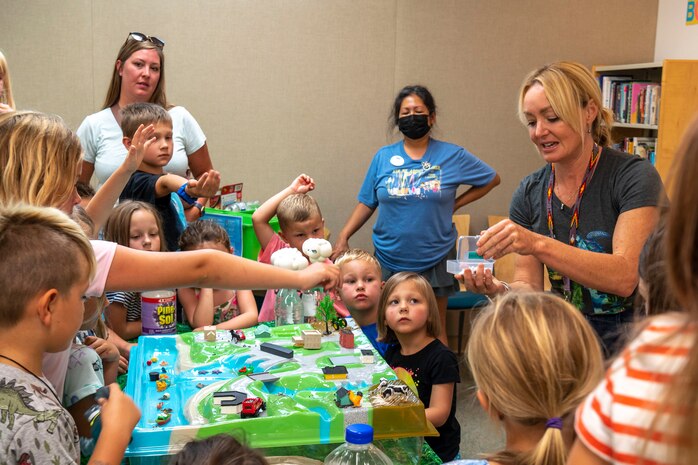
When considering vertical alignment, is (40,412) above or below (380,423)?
above

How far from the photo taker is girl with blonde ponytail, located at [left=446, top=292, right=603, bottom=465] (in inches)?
52.2

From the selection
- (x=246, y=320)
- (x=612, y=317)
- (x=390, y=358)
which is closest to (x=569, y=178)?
(x=612, y=317)

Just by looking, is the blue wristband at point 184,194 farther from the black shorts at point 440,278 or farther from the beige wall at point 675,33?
the beige wall at point 675,33

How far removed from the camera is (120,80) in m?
3.68

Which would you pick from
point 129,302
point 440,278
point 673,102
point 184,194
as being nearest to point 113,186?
point 129,302

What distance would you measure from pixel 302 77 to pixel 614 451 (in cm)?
492

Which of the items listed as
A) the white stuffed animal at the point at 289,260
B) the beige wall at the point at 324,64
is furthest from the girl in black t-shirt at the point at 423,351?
the beige wall at the point at 324,64

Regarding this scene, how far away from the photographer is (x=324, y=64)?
5480mm

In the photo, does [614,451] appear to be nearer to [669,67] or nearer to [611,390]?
[611,390]

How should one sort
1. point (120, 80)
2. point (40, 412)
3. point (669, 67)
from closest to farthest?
point (40, 412) < point (120, 80) < point (669, 67)

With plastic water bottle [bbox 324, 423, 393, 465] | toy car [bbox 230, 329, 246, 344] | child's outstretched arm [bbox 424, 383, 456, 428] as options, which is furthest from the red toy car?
child's outstretched arm [bbox 424, 383, 456, 428]

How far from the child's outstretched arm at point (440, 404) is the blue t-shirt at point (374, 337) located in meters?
0.34

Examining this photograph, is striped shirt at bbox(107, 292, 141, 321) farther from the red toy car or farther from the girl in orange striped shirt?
the girl in orange striped shirt

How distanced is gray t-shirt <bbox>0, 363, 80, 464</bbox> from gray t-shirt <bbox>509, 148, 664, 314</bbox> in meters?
1.54
